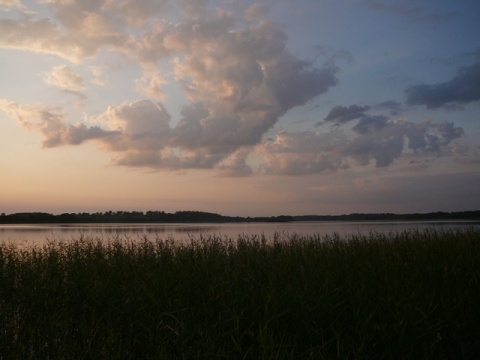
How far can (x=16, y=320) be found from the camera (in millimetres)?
5973

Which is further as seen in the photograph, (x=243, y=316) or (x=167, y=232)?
(x=167, y=232)

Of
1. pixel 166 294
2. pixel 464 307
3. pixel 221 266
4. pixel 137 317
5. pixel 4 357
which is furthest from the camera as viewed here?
pixel 221 266

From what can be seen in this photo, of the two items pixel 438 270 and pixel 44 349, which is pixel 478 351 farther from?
pixel 44 349

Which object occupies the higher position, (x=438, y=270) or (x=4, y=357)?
(x=438, y=270)

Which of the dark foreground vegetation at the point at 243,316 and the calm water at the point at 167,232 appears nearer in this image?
the dark foreground vegetation at the point at 243,316

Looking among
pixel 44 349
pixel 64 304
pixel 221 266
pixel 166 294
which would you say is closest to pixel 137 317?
pixel 166 294

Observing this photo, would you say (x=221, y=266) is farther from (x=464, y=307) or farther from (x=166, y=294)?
(x=464, y=307)

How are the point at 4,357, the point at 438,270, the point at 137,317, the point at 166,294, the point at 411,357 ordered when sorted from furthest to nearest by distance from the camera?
the point at 438,270, the point at 166,294, the point at 137,317, the point at 4,357, the point at 411,357

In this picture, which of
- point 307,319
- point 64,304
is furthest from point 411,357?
point 64,304

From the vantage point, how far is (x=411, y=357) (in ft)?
13.6

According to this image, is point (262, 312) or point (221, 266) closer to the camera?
point (262, 312)

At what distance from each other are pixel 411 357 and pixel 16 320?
5642 mm

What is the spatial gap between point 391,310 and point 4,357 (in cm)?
475

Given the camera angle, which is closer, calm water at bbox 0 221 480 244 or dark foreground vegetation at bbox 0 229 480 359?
dark foreground vegetation at bbox 0 229 480 359
